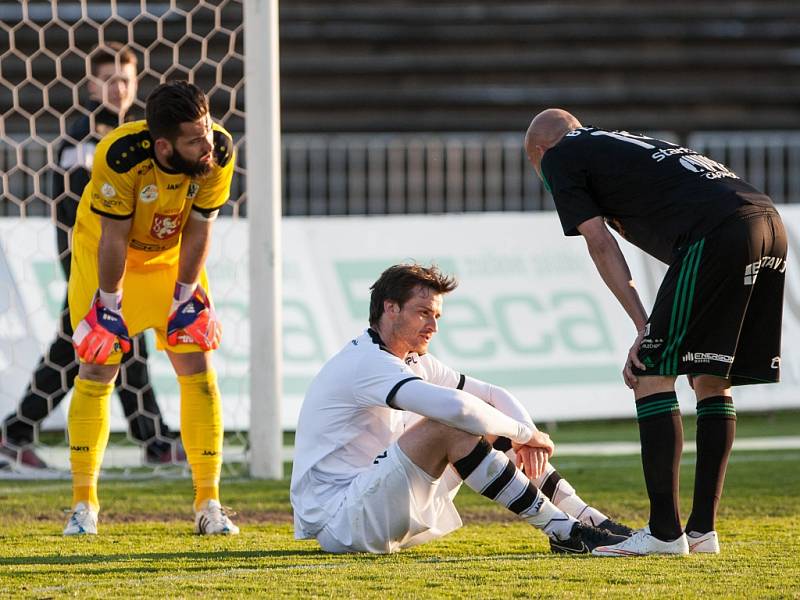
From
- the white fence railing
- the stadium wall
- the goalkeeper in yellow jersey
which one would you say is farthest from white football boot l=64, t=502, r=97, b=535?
the white fence railing

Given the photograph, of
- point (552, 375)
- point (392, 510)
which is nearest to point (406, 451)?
point (392, 510)

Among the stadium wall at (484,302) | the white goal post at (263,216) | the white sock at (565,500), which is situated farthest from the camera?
the stadium wall at (484,302)

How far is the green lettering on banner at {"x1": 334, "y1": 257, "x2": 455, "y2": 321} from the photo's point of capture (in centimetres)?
902

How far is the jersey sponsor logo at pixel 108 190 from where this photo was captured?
15.8 feet

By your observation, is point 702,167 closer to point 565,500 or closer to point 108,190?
point 565,500

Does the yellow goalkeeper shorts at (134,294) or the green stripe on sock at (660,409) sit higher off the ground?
→ the yellow goalkeeper shorts at (134,294)

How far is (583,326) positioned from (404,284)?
16.5 ft

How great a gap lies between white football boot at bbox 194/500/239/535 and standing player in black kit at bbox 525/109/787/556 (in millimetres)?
1556

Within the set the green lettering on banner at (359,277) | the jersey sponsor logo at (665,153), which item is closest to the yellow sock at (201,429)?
the jersey sponsor logo at (665,153)

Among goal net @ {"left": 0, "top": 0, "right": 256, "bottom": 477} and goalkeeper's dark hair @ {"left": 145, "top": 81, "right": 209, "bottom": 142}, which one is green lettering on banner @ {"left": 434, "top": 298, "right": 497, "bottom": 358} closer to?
goal net @ {"left": 0, "top": 0, "right": 256, "bottom": 477}

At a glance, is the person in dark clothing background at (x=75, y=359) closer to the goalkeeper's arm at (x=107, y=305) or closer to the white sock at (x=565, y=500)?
the goalkeeper's arm at (x=107, y=305)

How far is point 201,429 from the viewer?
521 centimetres

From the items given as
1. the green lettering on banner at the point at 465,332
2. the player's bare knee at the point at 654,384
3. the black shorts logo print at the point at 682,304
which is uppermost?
the black shorts logo print at the point at 682,304

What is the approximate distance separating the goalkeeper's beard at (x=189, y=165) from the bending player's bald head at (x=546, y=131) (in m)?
1.20
